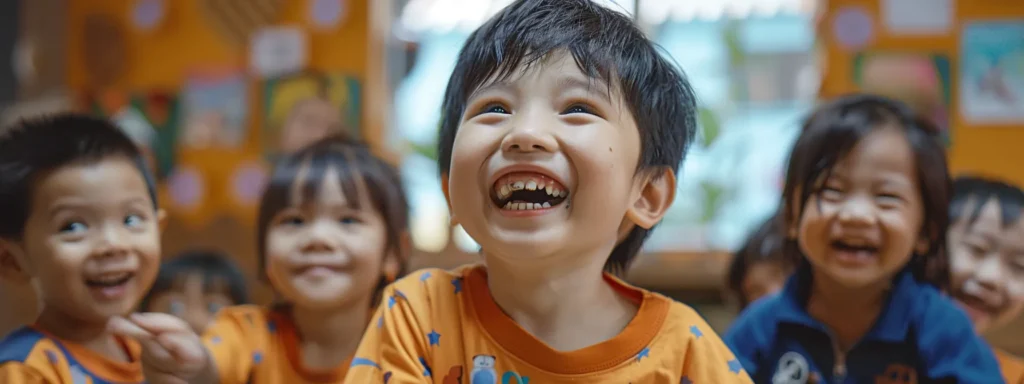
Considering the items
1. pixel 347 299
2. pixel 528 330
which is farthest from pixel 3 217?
pixel 528 330

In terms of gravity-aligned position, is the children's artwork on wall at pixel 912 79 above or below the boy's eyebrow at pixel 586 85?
below

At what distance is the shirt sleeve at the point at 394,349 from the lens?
901 millimetres

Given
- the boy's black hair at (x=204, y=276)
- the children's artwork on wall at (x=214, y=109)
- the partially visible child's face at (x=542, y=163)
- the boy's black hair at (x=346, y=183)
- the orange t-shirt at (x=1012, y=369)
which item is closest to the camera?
the partially visible child's face at (x=542, y=163)

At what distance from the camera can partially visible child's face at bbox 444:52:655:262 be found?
86 cm

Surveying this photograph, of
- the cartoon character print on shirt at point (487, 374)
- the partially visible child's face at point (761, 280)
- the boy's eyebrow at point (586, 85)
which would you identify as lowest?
the partially visible child's face at point (761, 280)

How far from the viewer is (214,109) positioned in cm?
345

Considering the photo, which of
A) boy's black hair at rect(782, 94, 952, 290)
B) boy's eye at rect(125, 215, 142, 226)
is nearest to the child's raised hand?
boy's eye at rect(125, 215, 142, 226)

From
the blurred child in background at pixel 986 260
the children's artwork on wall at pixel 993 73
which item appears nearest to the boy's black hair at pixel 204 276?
the blurred child in background at pixel 986 260

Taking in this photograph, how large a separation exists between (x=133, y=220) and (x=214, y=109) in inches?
95.4

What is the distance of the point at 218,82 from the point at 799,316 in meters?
2.70

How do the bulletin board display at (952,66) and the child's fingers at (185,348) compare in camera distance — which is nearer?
the child's fingers at (185,348)

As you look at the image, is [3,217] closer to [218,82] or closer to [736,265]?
[736,265]

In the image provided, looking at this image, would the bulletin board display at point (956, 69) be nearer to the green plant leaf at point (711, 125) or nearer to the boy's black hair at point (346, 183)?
the green plant leaf at point (711, 125)

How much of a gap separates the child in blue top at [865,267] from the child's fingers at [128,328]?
788mm
